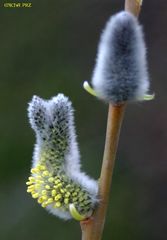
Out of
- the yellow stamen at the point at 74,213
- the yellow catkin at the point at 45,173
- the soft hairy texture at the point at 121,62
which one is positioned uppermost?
the soft hairy texture at the point at 121,62

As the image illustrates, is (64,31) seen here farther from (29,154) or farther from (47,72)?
(29,154)

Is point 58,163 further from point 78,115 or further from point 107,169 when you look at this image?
point 78,115

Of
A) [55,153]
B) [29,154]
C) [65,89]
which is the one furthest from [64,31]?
[55,153]

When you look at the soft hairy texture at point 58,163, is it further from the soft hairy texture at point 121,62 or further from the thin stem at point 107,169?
the soft hairy texture at point 121,62

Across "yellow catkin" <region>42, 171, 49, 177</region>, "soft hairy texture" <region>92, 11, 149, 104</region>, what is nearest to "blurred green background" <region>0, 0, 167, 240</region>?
"yellow catkin" <region>42, 171, 49, 177</region>

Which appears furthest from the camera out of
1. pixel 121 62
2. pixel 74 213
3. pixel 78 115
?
pixel 78 115

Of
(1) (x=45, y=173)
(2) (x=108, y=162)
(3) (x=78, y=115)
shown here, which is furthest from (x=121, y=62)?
(3) (x=78, y=115)

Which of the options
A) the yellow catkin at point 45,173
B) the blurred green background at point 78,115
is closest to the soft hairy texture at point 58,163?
the yellow catkin at point 45,173

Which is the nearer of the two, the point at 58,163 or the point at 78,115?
the point at 58,163
